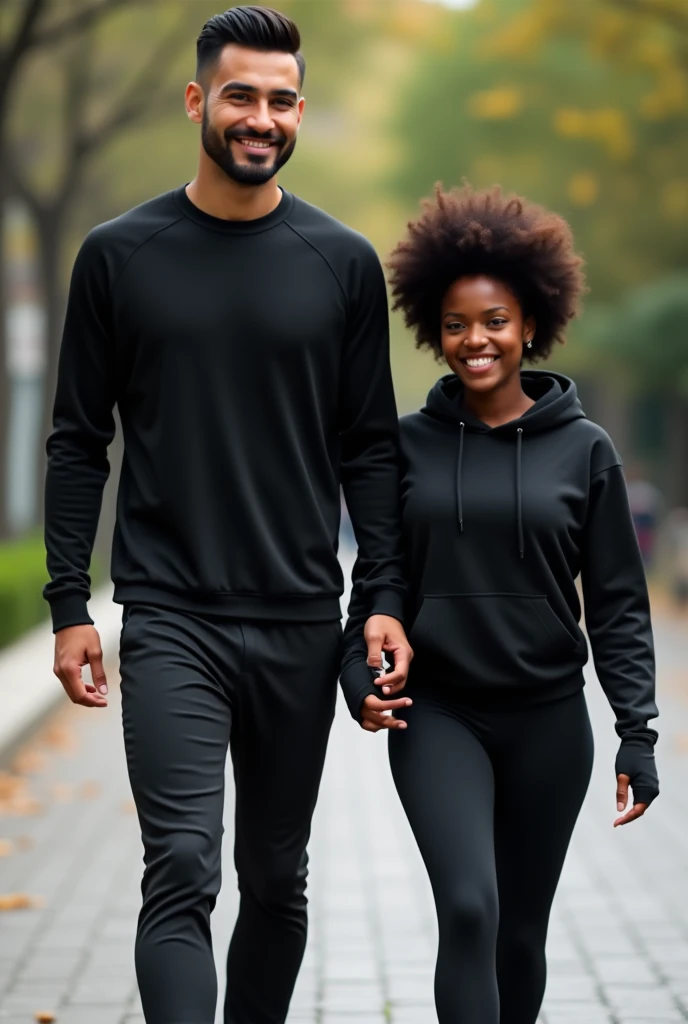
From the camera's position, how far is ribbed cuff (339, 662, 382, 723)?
413 centimetres

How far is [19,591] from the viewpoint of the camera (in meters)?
15.9

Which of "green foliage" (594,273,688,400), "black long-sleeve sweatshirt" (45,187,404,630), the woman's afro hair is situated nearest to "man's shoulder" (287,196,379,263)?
"black long-sleeve sweatshirt" (45,187,404,630)

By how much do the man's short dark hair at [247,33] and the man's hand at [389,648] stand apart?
1.21 m

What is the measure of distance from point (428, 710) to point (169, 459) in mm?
754

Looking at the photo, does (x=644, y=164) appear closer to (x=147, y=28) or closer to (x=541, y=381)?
(x=147, y=28)

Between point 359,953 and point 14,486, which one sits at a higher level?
point 359,953

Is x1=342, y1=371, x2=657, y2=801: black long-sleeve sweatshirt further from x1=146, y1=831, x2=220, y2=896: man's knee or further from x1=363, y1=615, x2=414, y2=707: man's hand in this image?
x1=146, y1=831, x2=220, y2=896: man's knee

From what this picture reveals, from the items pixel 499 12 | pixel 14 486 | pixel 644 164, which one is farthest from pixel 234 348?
pixel 14 486

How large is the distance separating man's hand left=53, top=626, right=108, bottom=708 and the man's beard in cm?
99

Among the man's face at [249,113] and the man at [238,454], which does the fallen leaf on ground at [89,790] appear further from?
the man's face at [249,113]

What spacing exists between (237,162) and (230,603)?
35.8 inches

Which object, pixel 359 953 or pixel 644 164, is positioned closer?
pixel 359 953

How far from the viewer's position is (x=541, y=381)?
15.0 feet

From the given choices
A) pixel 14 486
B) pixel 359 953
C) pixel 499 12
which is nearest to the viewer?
pixel 359 953
